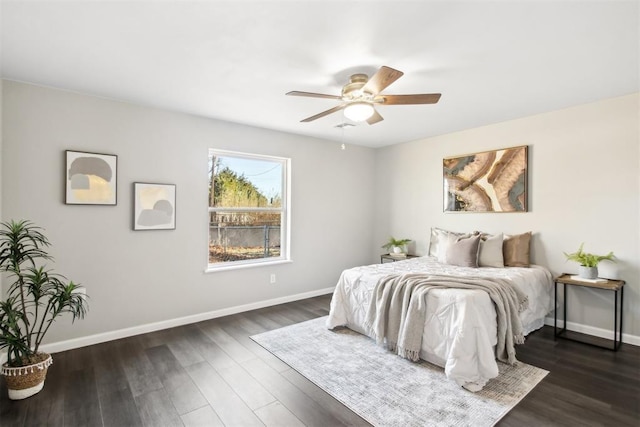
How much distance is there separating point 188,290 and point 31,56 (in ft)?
8.64

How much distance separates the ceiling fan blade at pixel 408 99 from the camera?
8.35 feet

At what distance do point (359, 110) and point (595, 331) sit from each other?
3.49 metres

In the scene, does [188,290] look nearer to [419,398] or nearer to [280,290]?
[280,290]

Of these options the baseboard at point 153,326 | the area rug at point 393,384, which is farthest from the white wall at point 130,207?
the area rug at point 393,384

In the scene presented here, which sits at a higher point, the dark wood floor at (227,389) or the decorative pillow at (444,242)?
the decorative pillow at (444,242)

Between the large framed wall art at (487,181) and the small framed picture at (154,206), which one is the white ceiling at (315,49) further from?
the small framed picture at (154,206)

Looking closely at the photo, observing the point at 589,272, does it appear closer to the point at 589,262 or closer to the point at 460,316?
the point at 589,262

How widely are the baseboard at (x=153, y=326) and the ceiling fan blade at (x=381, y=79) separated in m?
3.18

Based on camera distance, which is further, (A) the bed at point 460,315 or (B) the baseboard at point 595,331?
(B) the baseboard at point 595,331

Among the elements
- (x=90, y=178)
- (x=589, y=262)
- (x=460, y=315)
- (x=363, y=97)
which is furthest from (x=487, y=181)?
Answer: (x=90, y=178)

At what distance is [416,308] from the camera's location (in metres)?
2.78

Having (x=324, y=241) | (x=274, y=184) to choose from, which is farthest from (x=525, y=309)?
(x=274, y=184)

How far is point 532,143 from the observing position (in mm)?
3881

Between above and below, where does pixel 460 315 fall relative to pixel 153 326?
above
